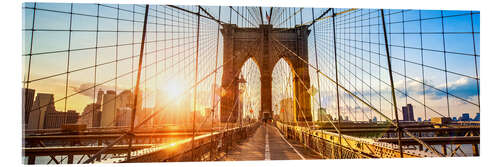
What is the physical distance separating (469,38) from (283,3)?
A: 4635 millimetres

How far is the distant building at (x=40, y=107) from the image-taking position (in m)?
4.64

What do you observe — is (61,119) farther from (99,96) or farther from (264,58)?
(264,58)

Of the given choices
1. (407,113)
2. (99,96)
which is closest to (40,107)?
Result: (99,96)

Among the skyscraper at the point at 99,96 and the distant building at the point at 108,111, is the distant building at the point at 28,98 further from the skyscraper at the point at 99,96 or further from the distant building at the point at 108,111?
the distant building at the point at 108,111

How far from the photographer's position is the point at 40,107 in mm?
4551

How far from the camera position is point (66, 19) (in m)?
4.99

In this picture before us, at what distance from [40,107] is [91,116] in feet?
13.3

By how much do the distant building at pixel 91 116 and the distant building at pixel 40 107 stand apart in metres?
1.04

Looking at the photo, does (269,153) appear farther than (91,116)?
No

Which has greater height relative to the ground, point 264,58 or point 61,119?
point 264,58

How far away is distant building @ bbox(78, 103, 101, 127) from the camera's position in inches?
263

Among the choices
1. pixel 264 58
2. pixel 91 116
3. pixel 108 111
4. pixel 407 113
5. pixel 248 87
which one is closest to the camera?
pixel 91 116

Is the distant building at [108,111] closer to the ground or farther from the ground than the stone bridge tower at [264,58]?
closer to the ground

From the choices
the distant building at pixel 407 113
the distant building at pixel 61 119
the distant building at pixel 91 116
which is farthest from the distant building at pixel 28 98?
the distant building at pixel 407 113
